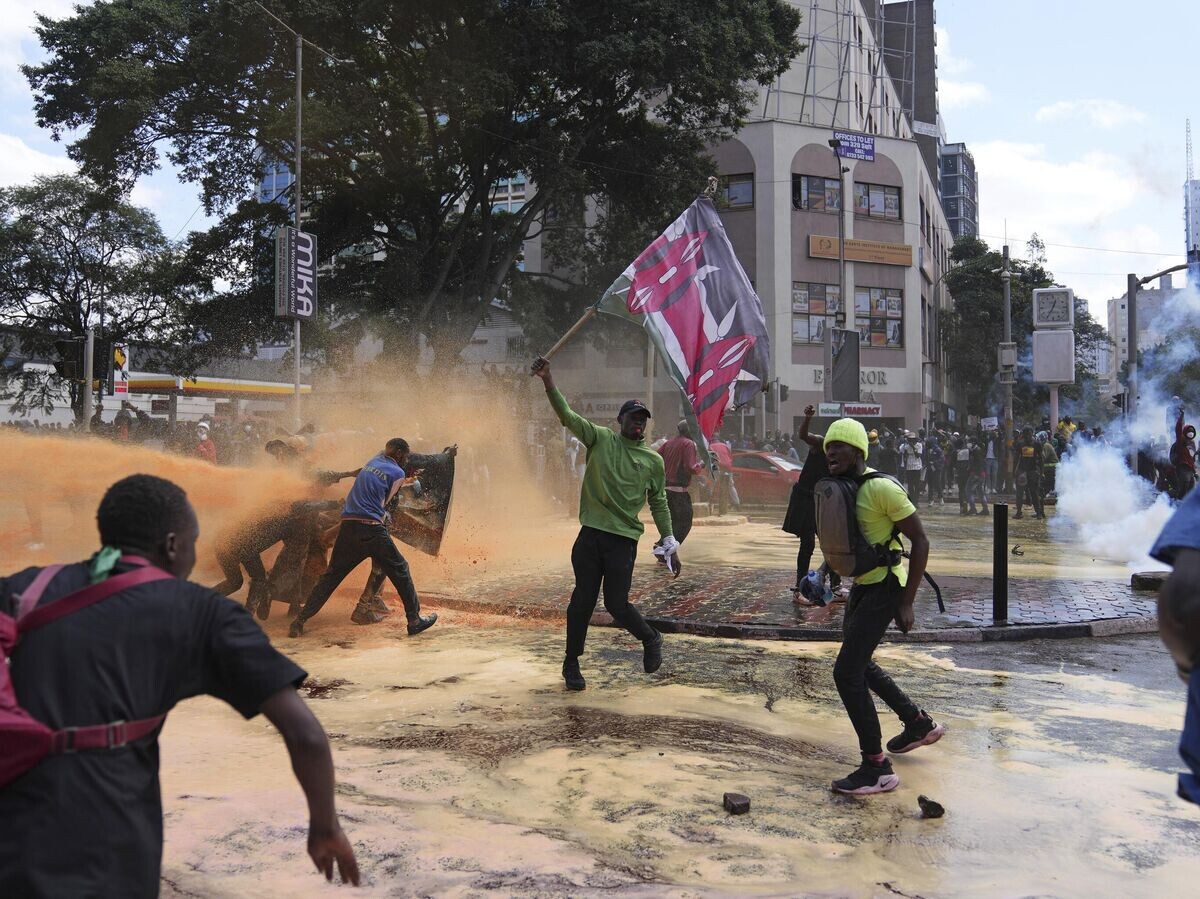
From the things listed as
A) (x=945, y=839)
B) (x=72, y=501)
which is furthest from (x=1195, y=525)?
(x=72, y=501)

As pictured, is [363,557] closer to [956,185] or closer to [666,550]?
[666,550]

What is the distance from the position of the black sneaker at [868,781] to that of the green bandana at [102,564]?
3512 mm

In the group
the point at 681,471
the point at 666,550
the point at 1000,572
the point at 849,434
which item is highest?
the point at 849,434

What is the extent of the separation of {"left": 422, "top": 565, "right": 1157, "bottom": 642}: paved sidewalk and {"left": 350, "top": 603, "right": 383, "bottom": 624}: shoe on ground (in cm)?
114

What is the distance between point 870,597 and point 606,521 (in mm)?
2128

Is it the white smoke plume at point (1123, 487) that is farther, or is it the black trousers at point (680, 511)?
the white smoke plume at point (1123, 487)

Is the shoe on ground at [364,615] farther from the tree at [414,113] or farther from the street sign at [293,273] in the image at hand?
the tree at [414,113]

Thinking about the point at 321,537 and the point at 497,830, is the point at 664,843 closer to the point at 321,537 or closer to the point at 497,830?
the point at 497,830

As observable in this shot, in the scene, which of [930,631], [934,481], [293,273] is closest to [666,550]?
[930,631]

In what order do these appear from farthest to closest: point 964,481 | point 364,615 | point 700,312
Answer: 1. point 964,481
2. point 700,312
3. point 364,615

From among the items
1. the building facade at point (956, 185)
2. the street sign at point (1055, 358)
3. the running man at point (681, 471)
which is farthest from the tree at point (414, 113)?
the building facade at point (956, 185)

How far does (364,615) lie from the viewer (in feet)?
29.4

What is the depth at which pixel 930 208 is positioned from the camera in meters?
53.0

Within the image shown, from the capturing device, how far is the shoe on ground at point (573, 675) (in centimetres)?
638
